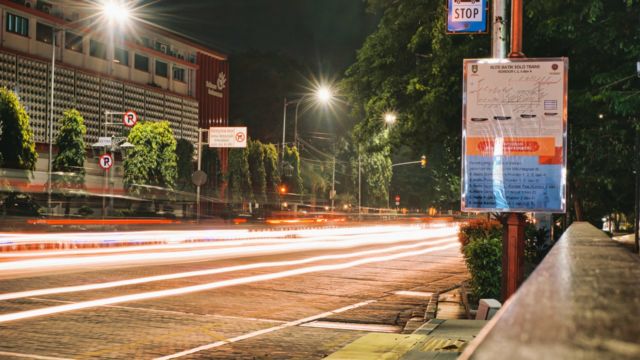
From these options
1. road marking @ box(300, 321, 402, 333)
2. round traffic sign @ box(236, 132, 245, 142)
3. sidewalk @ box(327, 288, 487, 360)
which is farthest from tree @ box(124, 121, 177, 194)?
sidewalk @ box(327, 288, 487, 360)

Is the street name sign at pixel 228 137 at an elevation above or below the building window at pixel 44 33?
below

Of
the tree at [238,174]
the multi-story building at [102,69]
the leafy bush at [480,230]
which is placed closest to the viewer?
the leafy bush at [480,230]

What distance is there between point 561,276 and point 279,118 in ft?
285

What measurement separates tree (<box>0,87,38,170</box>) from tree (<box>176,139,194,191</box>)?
51.8 ft

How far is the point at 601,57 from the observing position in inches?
653

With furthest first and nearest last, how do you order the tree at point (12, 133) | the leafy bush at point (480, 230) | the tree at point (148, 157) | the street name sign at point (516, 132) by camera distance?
the tree at point (148, 157), the tree at point (12, 133), the leafy bush at point (480, 230), the street name sign at point (516, 132)

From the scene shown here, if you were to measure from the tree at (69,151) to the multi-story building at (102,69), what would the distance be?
2543 mm

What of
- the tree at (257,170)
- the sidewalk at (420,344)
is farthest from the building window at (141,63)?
the sidewalk at (420,344)

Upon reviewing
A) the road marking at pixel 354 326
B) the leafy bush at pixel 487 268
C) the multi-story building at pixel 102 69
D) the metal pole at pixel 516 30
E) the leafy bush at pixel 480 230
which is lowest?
the road marking at pixel 354 326

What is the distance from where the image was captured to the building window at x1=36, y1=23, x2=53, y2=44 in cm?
4059

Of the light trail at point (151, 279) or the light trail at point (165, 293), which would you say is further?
the light trail at point (151, 279)

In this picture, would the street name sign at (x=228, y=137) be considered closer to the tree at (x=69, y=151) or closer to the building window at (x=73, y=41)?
the building window at (x=73, y=41)

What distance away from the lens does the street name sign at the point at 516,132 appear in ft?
27.7

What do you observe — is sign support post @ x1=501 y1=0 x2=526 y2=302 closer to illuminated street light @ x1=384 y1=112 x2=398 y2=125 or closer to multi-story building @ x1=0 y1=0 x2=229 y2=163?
illuminated street light @ x1=384 y1=112 x2=398 y2=125
